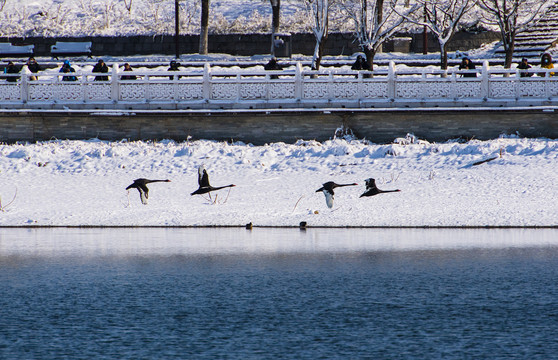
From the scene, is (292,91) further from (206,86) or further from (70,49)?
(70,49)

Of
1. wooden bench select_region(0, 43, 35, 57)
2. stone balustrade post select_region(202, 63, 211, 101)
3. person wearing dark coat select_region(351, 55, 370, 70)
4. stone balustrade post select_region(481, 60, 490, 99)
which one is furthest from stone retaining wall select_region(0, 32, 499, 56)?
stone balustrade post select_region(202, 63, 211, 101)

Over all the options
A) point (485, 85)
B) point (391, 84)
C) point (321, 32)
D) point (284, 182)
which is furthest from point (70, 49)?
point (485, 85)

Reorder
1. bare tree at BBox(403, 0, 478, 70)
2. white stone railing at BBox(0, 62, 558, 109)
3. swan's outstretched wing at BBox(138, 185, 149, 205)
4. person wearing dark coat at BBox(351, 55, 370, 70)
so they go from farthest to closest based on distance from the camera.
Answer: bare tree at BBox(403, 0, 478, 70) → person wearing dark coat at BBox(351, 55, 370, 70) → white stone railing at BBox(0, 62, 558, 109) → swan's outstretched wing at BBox(138, 185, 149, 205)

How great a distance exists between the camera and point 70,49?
41156 millimetres

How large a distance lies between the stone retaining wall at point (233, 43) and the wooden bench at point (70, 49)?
1.46 m

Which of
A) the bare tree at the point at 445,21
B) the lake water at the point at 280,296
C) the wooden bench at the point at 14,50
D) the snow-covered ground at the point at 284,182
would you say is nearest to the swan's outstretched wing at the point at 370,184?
the snow-covered ground at the point at 284,182

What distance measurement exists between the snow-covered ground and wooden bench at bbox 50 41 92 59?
56.3 feet

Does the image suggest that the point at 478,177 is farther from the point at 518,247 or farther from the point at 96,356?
the point at 96,356

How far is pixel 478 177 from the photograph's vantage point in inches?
838

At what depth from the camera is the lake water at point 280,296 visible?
909cm

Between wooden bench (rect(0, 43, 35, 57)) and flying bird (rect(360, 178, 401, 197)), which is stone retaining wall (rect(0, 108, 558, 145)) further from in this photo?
wooden bench (rect(0, 43, 35, 57))

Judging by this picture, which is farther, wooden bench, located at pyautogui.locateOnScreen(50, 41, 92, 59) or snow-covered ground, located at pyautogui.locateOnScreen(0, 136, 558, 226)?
wooden bench, located at pyautogui.locateOnScreen(50, 41, 92, 59)

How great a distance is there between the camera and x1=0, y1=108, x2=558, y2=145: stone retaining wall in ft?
78.4

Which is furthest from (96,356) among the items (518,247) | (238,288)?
(518,247)
